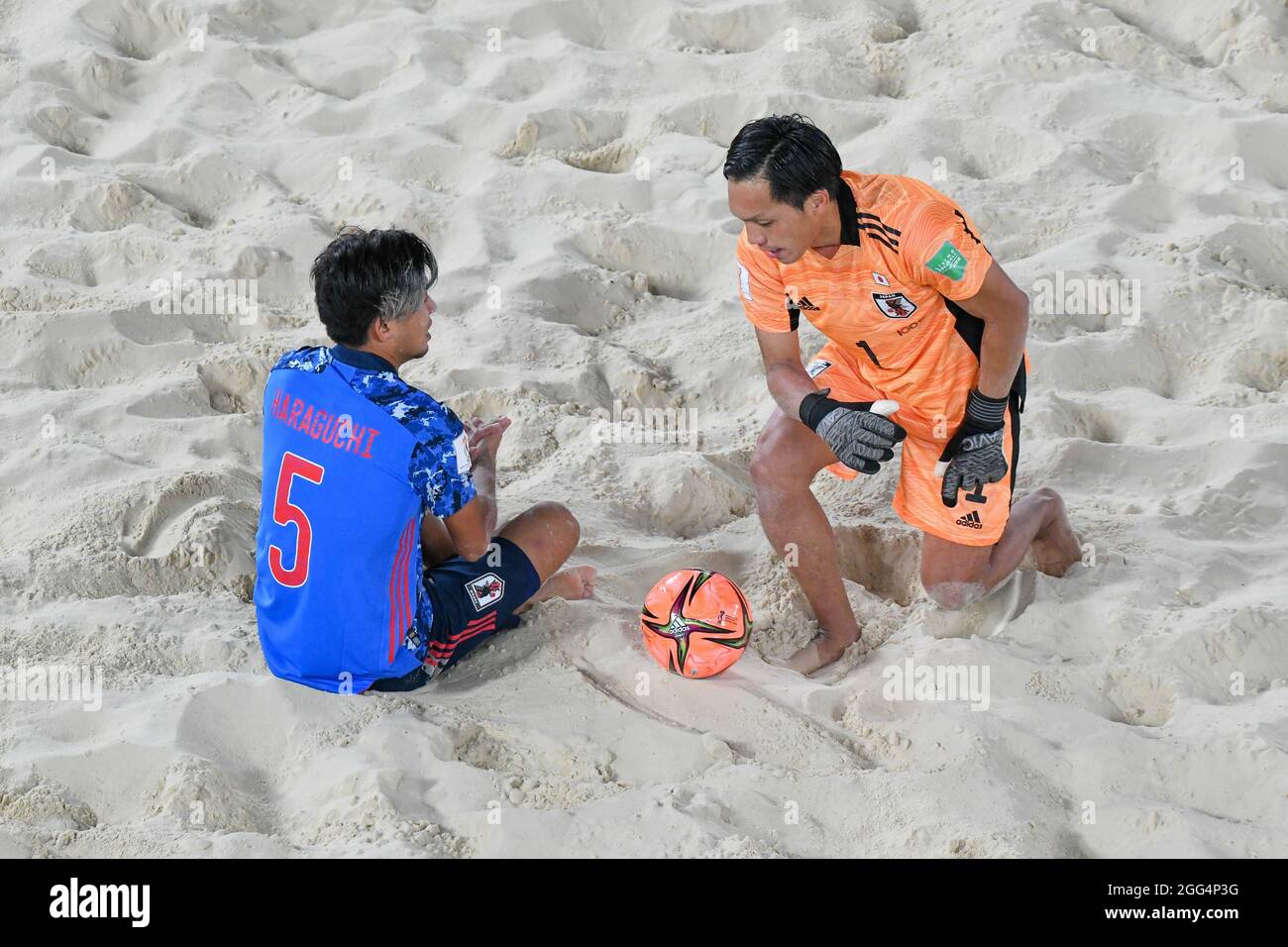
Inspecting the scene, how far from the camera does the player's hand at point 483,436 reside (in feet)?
10.9

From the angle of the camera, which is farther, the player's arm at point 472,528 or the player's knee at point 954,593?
the player's knee at point 954,593

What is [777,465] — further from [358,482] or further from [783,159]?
[358,482]

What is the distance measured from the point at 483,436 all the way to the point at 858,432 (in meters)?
0.93

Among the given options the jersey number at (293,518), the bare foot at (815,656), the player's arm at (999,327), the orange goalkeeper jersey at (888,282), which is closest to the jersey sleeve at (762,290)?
the orange goalkeeper jersey at (888,282)

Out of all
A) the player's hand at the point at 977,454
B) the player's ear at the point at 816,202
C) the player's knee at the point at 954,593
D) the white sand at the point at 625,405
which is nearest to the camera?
the white sand at the point at 625,405

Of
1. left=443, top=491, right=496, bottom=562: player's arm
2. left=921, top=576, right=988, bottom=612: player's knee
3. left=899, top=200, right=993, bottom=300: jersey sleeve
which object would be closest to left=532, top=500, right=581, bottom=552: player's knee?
left=443, top=491, right=496, bottom=562: player's arm

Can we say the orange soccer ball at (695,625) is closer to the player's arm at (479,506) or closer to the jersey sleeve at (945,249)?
the player's arm at (479,506)

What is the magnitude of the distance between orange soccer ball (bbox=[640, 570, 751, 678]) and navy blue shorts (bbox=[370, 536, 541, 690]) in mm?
320

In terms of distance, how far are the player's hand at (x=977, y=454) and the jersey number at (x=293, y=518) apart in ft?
5.05

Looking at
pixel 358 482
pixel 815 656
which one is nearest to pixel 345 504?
pixel 358 482

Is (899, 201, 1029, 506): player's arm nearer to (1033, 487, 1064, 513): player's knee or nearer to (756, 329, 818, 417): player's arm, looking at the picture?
(1033, 487, 1064, 513): player's knee

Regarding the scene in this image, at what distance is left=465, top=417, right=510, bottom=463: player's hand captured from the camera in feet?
10.9

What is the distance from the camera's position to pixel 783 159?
9.91 feet
